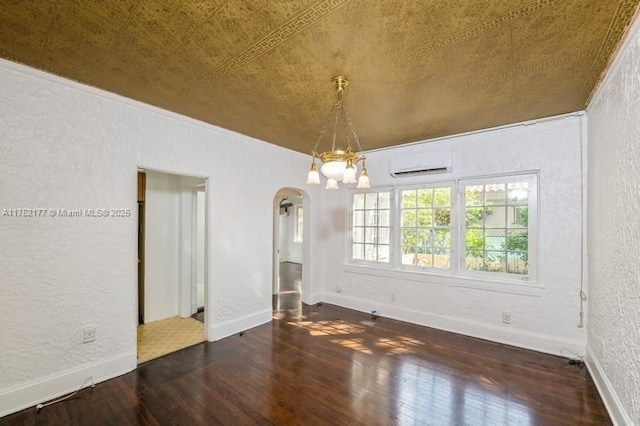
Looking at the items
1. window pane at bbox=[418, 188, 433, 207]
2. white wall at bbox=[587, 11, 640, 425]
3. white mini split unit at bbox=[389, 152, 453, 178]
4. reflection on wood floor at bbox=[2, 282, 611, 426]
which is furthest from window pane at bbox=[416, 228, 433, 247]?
white wall at bbox=[587, 11, 640, 425]

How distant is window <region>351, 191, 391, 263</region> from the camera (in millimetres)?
4543

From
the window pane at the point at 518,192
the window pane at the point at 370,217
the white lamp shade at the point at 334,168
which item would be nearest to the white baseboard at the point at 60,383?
the white lamp shade at the point at 334,168

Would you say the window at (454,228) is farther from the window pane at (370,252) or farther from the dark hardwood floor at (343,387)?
the dark hardwood floor at (343,387)

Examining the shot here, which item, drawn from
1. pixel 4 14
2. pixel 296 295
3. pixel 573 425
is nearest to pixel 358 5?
pixel 4 14

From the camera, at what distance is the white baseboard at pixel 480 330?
3.09 meters

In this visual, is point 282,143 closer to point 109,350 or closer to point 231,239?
point 231,239

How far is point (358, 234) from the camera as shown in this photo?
16.0 feet

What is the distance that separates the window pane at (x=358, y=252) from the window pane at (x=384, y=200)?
0.77m

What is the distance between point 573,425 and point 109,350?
3.85 m

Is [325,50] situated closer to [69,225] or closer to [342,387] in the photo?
[69,225]

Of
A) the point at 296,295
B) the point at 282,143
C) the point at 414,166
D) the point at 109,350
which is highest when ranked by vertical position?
the point at 282,143

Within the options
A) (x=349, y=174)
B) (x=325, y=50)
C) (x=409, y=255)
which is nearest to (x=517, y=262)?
(x=409, y=255)

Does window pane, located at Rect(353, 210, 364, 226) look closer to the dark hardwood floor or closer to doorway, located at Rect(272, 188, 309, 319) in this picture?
doorway, located at Rect(272, 188, 309, 319)

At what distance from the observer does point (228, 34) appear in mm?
1745
